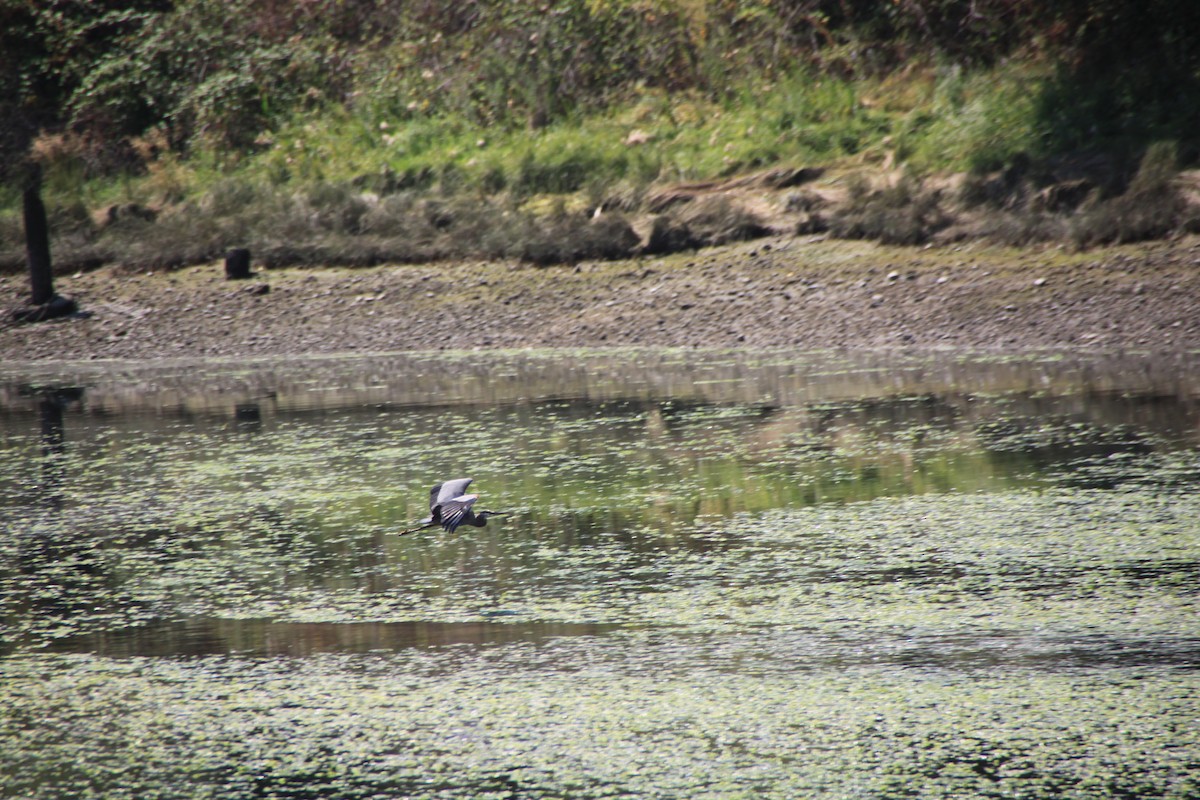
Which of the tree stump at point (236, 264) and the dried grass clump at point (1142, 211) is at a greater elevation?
the dried grass clump at point (1142, 211)

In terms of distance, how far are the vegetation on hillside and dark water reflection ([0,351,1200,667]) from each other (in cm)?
218

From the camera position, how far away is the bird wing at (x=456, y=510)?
14.6 ft

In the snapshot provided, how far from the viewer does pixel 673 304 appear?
34.7 feet

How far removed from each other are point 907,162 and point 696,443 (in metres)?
5.07

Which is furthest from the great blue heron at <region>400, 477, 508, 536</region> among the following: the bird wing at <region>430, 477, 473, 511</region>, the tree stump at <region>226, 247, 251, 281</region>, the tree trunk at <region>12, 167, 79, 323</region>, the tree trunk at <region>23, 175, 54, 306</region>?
the tree trunk at <region>23, 175, 54, 306</region>

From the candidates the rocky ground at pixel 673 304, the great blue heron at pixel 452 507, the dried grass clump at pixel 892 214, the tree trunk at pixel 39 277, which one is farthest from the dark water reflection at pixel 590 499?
the tree trunk at pixel 39 277

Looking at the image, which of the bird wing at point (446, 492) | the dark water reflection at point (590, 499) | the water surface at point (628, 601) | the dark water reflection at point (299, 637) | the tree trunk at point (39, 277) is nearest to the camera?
the water surface at point (628, 601)

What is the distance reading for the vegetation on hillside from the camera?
10.8m

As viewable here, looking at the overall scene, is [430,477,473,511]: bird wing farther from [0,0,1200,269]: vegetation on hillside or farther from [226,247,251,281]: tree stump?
[226,247,251,281]: tree stump

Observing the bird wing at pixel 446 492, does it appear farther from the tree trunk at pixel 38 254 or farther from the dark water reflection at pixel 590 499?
the tree trunk at pixel 38 254

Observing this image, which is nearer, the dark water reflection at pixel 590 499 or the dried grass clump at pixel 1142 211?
the dark water reflection at pixel 590 499

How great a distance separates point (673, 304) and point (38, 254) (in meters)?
5.25

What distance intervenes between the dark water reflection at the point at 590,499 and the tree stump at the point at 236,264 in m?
2.86

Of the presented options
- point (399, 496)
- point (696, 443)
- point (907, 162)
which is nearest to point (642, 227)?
point (907, 162)
